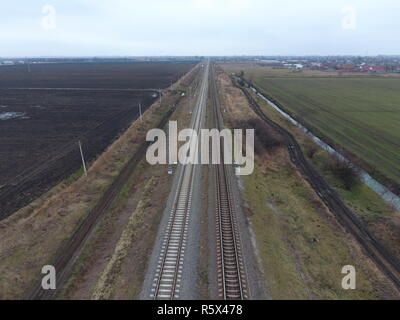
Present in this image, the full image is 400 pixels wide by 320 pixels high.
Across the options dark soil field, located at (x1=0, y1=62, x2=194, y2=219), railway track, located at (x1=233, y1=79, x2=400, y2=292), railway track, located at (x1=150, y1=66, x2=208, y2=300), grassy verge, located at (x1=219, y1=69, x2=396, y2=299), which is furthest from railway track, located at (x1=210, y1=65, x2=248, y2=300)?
dark soil field, located at (x1=0, y1=62, x2=194, y2=219)

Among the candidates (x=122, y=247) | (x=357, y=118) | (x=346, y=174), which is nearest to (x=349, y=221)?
(x=346, y=174)

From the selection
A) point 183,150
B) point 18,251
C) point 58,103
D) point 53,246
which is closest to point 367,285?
point 53,246

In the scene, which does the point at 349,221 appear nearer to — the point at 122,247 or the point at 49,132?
the point at 122,247

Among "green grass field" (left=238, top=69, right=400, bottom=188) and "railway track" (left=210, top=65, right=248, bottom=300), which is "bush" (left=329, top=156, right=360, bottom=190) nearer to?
"green grass field" (left=238, top=69, right=400, bottom=188)

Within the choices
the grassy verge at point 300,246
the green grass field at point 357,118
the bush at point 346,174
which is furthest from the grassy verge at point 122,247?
the green grass field at point 357,118

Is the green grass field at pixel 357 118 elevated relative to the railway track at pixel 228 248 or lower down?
elevated

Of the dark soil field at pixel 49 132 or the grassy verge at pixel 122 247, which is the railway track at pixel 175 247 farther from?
the dark soil field at pixel 49 132
